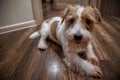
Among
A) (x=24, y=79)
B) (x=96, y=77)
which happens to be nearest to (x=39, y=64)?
(x=24, y=79)

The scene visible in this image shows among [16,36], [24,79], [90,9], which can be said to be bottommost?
[24,79]

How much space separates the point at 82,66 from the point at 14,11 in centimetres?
175

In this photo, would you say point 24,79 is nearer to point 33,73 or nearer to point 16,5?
point 33,73

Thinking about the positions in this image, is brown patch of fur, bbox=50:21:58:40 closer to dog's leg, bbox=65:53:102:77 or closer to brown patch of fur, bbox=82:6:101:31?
dog's leg, bbox=65:53:102:77

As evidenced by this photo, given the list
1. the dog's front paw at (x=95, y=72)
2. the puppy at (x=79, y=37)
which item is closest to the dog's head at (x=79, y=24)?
the puppy at (x=79, y=37)

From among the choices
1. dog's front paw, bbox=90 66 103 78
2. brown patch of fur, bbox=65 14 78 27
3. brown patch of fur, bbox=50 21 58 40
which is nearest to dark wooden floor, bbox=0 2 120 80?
dog's front paw, bbox=90 66 103 78

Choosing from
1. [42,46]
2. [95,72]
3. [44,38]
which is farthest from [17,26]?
[95,72]

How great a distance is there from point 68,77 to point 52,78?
174 mm

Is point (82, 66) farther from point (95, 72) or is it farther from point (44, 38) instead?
point (44, 38)

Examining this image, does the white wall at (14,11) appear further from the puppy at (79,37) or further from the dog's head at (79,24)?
the dog's head at (79,24)

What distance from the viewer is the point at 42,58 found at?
1.72m

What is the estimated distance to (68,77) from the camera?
1.39 meters

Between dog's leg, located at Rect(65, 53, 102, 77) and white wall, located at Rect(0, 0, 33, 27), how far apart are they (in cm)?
149

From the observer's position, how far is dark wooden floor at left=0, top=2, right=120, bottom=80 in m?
1.42
